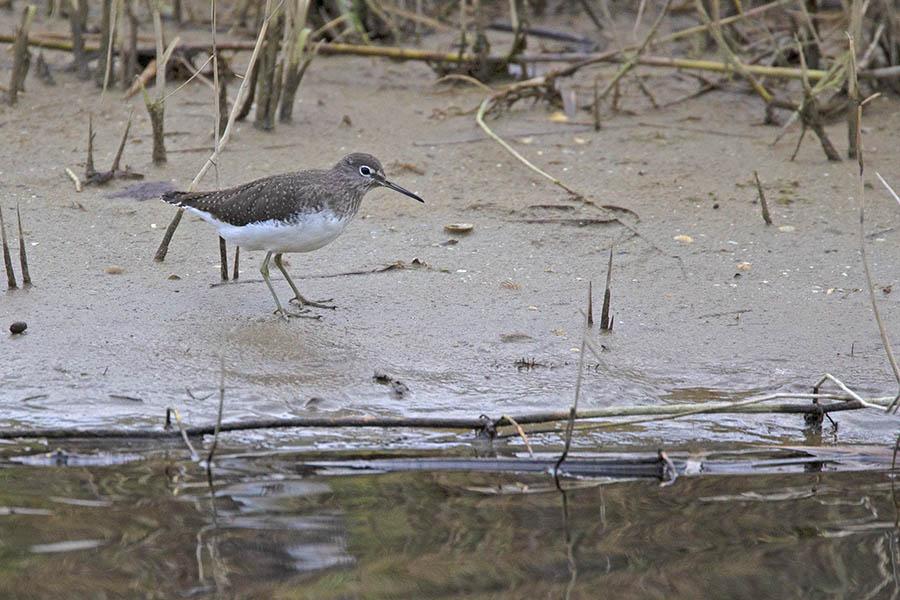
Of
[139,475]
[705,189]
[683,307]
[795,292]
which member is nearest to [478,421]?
[139,475]

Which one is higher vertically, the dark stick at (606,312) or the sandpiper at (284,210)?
the sandpiper at (284,210)

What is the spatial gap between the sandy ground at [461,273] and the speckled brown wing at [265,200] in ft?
0.71

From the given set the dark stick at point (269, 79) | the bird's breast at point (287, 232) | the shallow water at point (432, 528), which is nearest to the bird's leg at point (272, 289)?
the bird's breast at point (287, 232)

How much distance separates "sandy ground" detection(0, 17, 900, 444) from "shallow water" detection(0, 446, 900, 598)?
0.46 metres

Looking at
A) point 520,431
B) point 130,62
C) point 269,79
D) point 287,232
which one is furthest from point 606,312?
point 130,62

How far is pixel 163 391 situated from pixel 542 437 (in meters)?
1.72

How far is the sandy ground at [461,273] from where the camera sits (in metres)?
6.06

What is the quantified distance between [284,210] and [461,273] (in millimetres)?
1108

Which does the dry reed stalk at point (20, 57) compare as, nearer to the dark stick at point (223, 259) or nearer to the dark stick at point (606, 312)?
the dark stick at point (223, 259)

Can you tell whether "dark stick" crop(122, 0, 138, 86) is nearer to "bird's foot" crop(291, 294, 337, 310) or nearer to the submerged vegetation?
the submerged vegetation

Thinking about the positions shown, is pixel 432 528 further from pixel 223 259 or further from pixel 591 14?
pixel 591 14

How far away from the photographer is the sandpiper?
6621 millimetres

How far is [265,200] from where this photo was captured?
673 centimetres

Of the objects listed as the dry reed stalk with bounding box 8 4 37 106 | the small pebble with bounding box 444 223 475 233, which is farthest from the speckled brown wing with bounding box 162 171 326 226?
the dry reed stalk with bounding box 8 4 37 106
